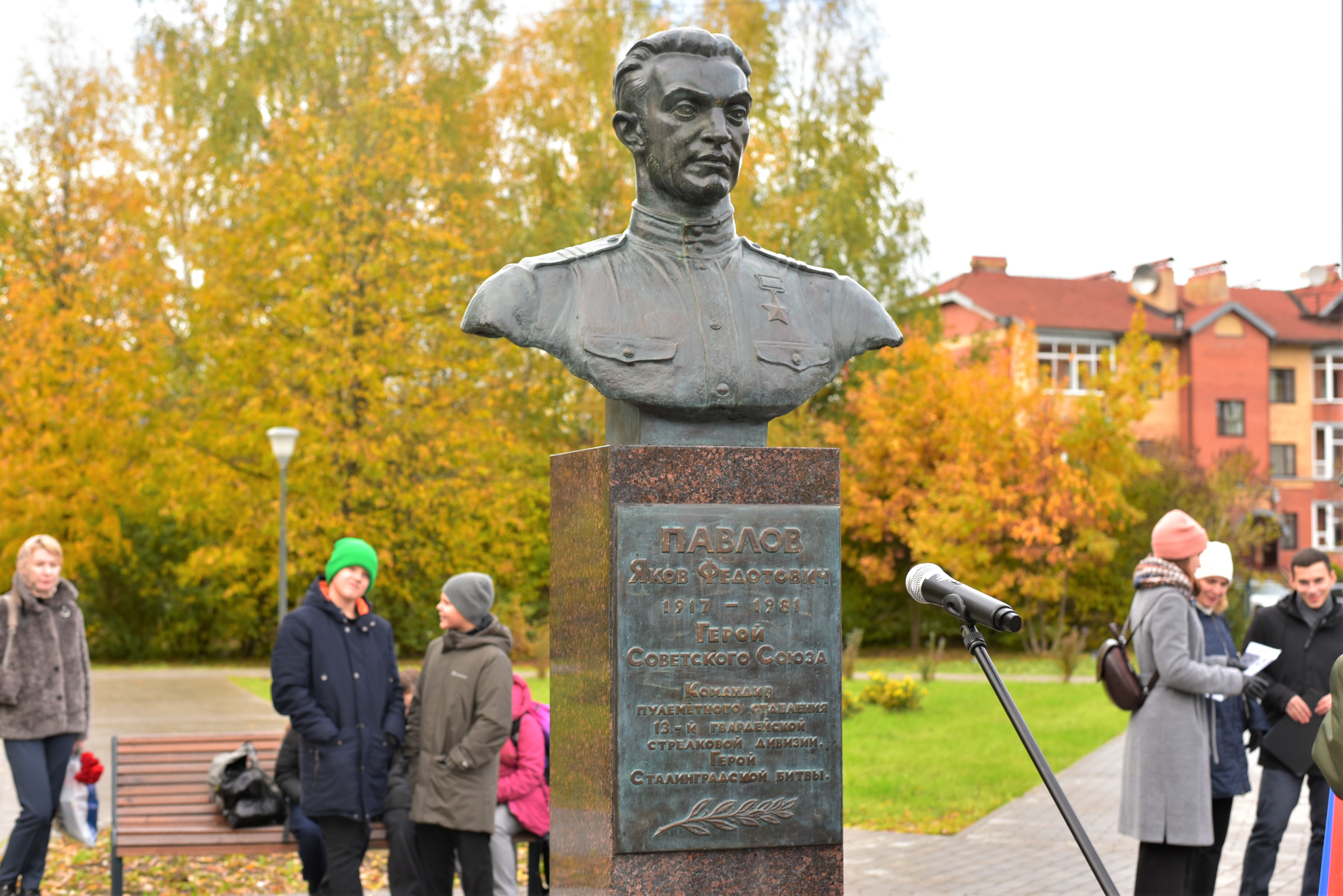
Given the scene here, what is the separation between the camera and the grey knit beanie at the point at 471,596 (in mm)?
6469

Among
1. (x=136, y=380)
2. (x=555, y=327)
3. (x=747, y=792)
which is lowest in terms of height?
(x=747, y=792)

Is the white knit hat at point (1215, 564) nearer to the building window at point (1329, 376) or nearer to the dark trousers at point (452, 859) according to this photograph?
the dark trousers at point (452, 859)

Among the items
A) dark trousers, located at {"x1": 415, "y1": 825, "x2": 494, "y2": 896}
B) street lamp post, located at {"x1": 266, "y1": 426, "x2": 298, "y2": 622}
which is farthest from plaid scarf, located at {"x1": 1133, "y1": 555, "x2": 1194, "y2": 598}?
street lamp post, located at {"x1": 266, "y1": 426, "x2": 298, "y2": 622}

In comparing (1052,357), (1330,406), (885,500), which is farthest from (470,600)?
(1330,406)

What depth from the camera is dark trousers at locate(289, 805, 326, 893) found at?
6957 millimetres

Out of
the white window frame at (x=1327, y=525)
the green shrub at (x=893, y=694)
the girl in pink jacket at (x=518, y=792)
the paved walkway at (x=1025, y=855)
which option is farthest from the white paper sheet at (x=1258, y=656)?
the white window frame at (x=1327, y=525)

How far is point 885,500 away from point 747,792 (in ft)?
85.8

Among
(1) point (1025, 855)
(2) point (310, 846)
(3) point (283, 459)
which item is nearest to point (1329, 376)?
(3) point (283, 459)

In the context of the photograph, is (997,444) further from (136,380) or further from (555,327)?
(555,327)

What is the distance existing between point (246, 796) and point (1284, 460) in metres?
52.1

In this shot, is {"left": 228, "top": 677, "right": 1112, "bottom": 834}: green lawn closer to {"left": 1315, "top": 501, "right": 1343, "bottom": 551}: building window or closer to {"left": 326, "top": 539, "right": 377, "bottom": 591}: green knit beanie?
{"left": 326, "top": 539, "right": 377, "bottom": 591}: green knit beanie

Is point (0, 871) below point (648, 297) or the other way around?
below

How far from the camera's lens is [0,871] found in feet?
23.6

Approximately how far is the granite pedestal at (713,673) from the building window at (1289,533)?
5059cm
